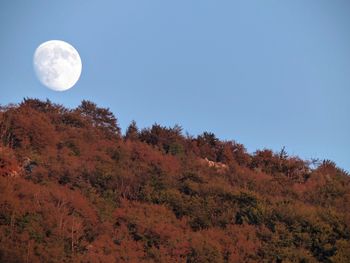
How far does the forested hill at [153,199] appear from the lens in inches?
1128

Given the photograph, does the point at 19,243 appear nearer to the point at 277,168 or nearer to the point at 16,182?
the point at 16,182

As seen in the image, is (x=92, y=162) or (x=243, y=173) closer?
(x=92, y=162)

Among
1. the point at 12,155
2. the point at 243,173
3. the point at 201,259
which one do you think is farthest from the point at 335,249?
the point at 12,155

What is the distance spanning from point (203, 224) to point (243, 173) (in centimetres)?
912

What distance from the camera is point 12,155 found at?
3553cm

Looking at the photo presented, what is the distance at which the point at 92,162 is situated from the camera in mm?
38688

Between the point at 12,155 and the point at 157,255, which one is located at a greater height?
the point at 12,155

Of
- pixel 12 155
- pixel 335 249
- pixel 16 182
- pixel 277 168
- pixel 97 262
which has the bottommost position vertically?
pixel 97 262

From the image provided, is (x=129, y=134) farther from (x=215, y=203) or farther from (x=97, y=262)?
(x=97, y=262)

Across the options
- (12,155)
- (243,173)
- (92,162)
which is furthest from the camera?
(243,173)

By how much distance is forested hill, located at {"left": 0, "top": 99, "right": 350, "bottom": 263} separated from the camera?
28641 mm

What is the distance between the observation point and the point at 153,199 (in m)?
35.1

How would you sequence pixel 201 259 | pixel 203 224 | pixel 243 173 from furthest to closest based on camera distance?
pixel 243 173 → pixel 203 224 → pixel 201 259

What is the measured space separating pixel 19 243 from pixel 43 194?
5.01 m
